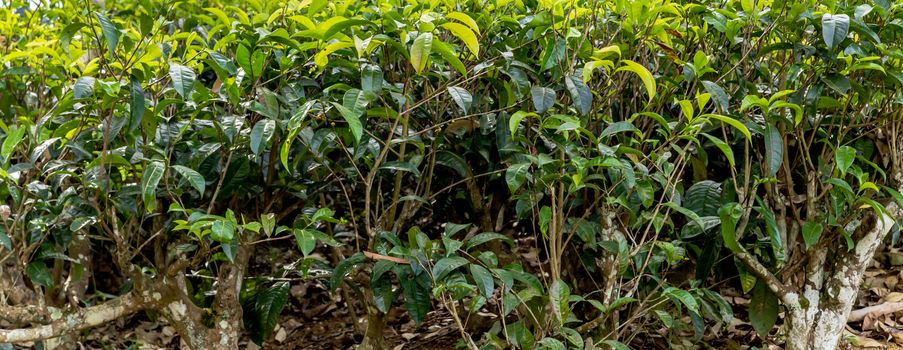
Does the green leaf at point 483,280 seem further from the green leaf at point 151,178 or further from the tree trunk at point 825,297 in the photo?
the tree trunk at point 825,297

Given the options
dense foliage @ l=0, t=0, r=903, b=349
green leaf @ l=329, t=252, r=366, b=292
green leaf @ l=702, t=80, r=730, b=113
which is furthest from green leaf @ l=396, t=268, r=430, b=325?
green leaf @ l=702, t=80, r=730, b=113

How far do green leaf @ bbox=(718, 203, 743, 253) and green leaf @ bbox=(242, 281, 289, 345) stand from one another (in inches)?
55.5

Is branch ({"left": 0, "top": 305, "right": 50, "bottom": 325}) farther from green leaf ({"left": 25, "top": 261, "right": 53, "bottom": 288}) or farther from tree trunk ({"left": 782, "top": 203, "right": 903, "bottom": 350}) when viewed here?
tree trunk ({"left": 782, "top": 203, "right": 903, "bottom": 350})

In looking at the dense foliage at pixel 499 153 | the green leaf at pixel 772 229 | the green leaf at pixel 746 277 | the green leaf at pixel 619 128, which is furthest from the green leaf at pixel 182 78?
Result: the green leaf at pixel 746 277

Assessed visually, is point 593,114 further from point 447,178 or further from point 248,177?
point 248,177

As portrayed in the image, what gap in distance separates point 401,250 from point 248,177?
648 millimetres

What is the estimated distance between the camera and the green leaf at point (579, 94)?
2.36 metres

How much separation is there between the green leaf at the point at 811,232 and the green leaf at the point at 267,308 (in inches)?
66.0

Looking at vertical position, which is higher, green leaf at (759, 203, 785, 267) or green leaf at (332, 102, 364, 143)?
green leaf at (332, 102, 364, 143)

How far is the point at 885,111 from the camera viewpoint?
112 inches

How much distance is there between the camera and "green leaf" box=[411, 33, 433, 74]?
7.30ft

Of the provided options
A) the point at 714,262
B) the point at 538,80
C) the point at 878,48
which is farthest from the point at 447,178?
the point at 878,48

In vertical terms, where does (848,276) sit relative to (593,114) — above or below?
below

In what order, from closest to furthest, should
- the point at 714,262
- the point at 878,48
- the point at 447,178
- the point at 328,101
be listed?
the point at 328,101 < the point at 878,48 < the point at 714,262 < the point at 447,178
